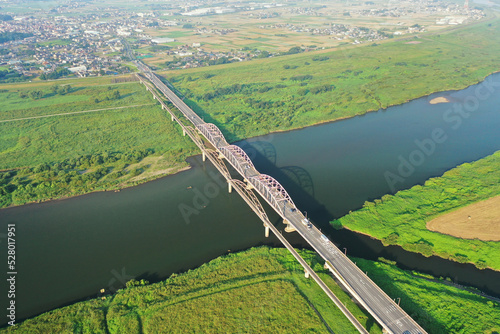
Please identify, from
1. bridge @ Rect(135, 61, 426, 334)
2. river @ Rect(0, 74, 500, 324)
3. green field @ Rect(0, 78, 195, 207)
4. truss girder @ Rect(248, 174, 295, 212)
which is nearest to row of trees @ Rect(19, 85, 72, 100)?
green field @ Rect(0, 78, 195, 207)

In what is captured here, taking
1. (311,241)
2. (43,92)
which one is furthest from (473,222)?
(43,92)

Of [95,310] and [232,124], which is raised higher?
[232,124]

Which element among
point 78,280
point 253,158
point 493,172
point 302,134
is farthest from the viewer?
point 302,134

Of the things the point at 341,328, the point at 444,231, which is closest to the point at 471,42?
the point at 444,231

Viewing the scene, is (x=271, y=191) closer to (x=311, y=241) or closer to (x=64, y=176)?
(x=311, y=241)

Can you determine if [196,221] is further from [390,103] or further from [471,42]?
[471,42]

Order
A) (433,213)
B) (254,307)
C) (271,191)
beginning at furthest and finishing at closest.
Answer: (433,213) → (271,191) → (254,307)

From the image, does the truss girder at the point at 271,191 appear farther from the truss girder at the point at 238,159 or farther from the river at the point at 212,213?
the river at the point at 212,213
